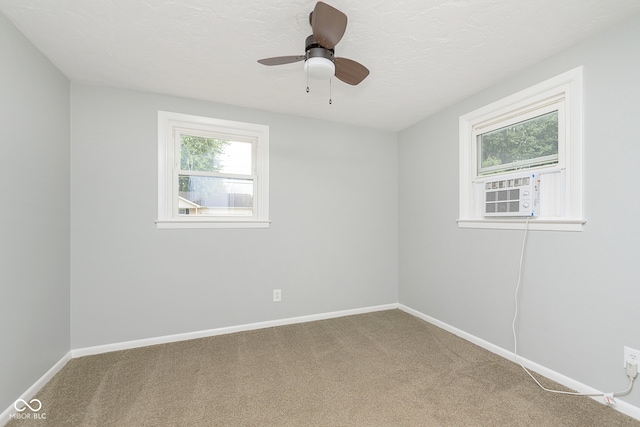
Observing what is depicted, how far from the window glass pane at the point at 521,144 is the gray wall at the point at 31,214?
3592mm

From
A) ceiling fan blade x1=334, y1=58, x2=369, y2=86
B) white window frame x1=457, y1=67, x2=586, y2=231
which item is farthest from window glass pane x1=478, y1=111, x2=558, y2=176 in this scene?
ceiling fan blade x1=334, y1=58, x2=369, y2=86

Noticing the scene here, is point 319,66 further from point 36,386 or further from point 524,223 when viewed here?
point 36,386

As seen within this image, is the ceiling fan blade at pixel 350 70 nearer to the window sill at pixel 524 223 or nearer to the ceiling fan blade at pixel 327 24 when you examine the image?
the ceiling fan blade at pixel 327 24

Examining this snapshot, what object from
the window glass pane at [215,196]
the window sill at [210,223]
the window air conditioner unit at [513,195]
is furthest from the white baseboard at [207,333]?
the window air conditioner unit at [513,195]

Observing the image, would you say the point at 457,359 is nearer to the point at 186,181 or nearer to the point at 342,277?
the point at 342,277

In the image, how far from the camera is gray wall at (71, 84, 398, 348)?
229cm

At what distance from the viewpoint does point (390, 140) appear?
3525 mm

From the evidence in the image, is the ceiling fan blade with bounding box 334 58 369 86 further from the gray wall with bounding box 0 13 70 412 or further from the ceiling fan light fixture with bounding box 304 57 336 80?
the gray wall with bounding box 0 13 70 412

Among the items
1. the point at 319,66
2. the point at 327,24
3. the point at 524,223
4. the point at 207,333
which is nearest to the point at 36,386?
the point at 207,333

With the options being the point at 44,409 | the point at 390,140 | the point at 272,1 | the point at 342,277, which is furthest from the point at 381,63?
the point at 44,409

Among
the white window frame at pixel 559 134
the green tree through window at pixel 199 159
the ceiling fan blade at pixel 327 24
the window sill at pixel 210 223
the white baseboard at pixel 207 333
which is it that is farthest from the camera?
the green tree through window at pixel 199 159

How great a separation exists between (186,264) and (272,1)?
227 cm

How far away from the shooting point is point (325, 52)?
151cm

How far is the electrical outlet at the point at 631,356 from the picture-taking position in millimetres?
1514
